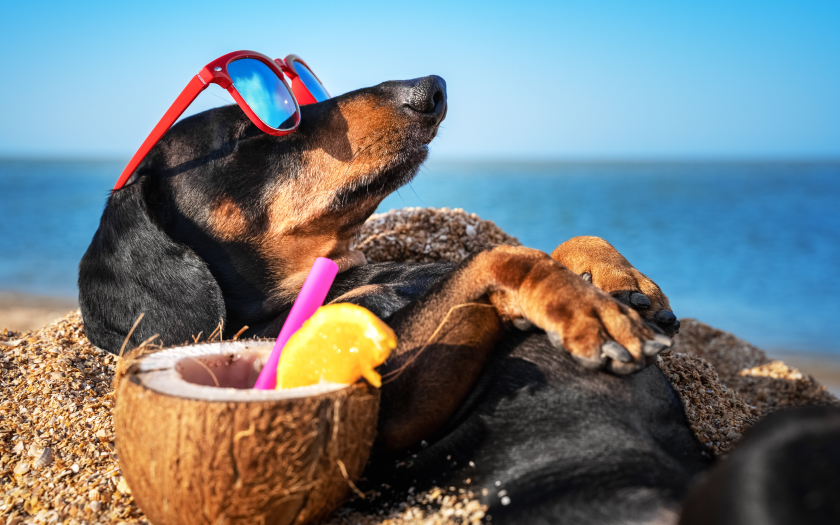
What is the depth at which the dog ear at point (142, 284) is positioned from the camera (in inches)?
101

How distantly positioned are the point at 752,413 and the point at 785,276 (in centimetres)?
1047

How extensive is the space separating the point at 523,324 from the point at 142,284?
176 centimetres

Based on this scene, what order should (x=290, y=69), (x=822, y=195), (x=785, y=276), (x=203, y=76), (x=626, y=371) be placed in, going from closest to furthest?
(x=626, y=371), (x=203, y=76), (x=290, y=69), (x=785, y=276), (x=822, y=195)

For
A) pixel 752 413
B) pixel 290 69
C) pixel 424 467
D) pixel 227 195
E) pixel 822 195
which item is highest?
pixel 822 195

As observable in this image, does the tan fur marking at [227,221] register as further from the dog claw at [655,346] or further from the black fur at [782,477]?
the black fur at [782,477]

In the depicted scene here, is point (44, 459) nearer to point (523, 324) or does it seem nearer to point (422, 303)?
point (422, 303)

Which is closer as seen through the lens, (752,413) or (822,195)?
(752,413)

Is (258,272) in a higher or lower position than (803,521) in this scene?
lower

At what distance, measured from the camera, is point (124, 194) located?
2.73 m

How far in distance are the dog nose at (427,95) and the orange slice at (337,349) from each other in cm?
146

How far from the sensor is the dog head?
8.94 feet

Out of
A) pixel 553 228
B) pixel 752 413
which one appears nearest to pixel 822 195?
pixel 553 228

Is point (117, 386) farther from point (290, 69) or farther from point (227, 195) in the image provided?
point (290, 69)

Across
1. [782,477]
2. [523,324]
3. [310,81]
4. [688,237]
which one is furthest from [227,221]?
[688,237]
